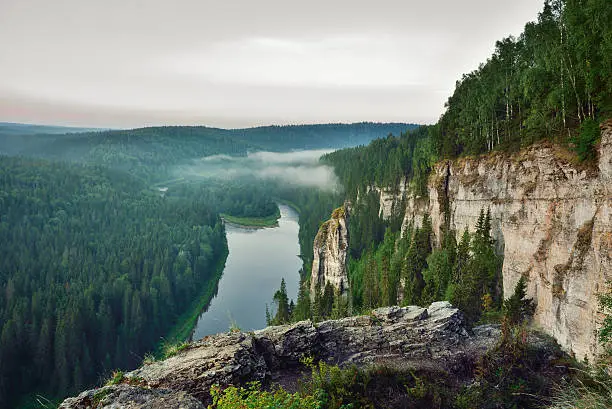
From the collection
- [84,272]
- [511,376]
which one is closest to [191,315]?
[84,272]

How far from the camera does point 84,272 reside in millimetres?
67625

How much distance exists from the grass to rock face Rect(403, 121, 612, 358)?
100327 mm

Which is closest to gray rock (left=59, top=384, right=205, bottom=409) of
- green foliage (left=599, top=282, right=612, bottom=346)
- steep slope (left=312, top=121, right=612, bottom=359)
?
green foliage (left=599, top=282, right=612, bottom=346)

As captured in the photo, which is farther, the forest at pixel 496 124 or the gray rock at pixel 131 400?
the forest at pixel 496 124

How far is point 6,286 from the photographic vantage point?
5931 centimetres

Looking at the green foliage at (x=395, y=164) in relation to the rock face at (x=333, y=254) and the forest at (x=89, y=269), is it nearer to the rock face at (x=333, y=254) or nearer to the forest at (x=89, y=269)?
the rock face at (x=333, y=254)

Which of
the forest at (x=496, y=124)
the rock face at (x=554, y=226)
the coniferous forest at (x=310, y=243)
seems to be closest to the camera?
the rock face at (x=554, y=226)

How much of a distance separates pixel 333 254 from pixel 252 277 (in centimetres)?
3730

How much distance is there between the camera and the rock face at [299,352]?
35.6ft

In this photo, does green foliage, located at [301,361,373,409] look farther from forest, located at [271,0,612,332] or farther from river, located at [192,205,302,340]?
river, located at [192,205,302,340]

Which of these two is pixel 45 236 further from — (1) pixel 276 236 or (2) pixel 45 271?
(1) pixel 276 236

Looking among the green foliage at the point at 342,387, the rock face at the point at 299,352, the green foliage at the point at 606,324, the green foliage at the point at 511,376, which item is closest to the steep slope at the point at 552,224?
the green foliage at the point at 511,376

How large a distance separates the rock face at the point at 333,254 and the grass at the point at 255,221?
8359cm

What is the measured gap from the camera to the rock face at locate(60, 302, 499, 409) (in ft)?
35.6
